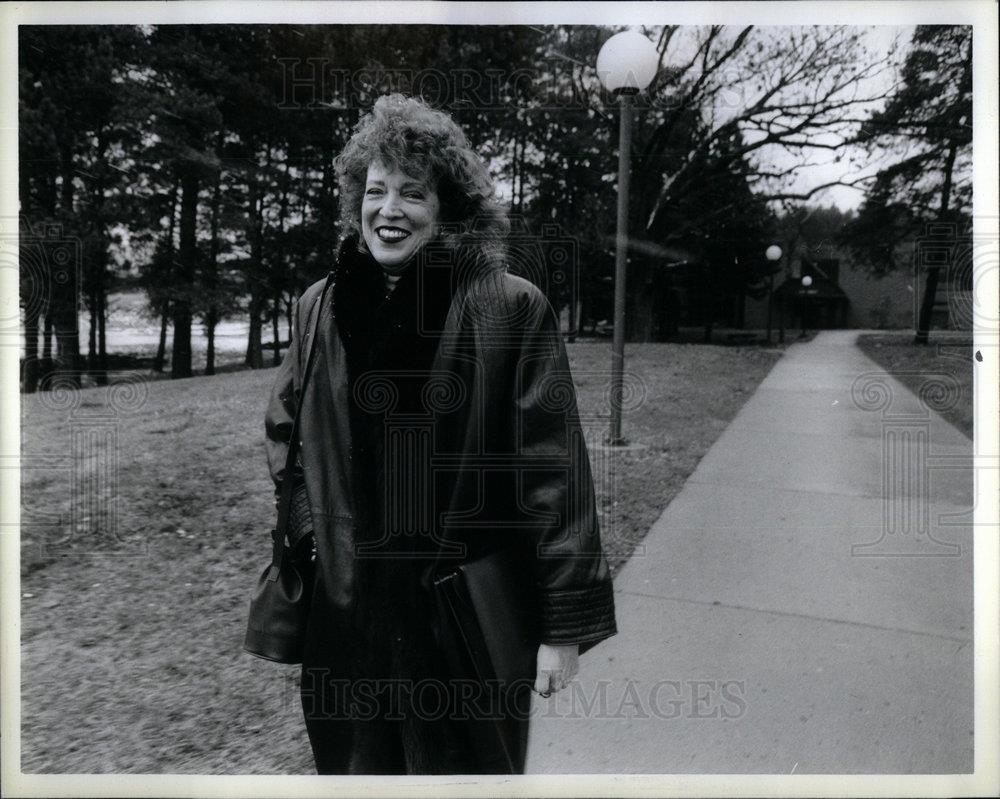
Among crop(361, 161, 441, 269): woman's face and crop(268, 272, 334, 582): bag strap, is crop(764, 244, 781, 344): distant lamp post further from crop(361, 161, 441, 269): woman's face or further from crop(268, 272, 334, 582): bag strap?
crop(268, 272, 334, 582): bag strap

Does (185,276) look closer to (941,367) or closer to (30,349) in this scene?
(30,349)

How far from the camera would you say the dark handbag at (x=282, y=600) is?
204cm

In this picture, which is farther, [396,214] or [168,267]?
[168,267]

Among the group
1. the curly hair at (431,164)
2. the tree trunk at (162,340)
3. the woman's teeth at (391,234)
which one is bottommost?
the tree trunk at (162,340)

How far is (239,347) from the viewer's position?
8.93 feet

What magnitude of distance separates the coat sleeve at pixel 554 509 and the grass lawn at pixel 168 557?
0.78 metres

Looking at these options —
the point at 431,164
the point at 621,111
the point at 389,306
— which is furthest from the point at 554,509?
the point at 621,111

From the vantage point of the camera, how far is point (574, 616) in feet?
6.09

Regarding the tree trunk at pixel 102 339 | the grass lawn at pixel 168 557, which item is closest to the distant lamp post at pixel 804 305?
the grass lawn at pixel 168 557

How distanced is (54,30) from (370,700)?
2.41 meters

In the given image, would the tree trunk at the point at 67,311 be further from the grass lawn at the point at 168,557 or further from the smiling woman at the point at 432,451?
the smiling woman at the point at 432,451

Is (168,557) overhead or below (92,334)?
below

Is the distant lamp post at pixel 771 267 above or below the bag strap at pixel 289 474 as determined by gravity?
above

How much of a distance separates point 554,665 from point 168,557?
160 cm
